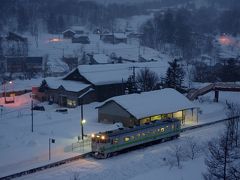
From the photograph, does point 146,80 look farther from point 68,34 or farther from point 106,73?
point 68,34

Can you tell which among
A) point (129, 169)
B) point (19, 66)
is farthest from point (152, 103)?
point (19, 66)

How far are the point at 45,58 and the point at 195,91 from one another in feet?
160

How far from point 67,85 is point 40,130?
17.2 meters

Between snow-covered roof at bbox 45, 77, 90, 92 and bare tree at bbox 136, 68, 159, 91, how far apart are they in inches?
308

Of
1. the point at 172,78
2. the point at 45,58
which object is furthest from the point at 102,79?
the point at 45,58

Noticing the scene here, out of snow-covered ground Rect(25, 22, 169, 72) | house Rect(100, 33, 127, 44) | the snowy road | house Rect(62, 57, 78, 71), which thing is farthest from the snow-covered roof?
house Rect(100, 33, 127, 44)

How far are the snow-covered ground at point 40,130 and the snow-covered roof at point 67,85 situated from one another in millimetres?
2755

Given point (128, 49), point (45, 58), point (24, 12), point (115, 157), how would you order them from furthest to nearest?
1. point (24, 12)
2. point (128, 49)
3. point (45, 58)
4. point (115, 157)

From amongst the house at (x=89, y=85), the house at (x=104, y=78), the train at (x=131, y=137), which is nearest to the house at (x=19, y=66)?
the house at (x=89, y=85)

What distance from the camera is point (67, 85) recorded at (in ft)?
184

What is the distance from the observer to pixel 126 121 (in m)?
40.8

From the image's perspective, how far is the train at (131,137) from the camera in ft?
105

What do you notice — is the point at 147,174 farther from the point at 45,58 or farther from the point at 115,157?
the point at 45,58

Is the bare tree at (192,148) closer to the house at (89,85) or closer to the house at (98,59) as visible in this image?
the house at (89,85)
